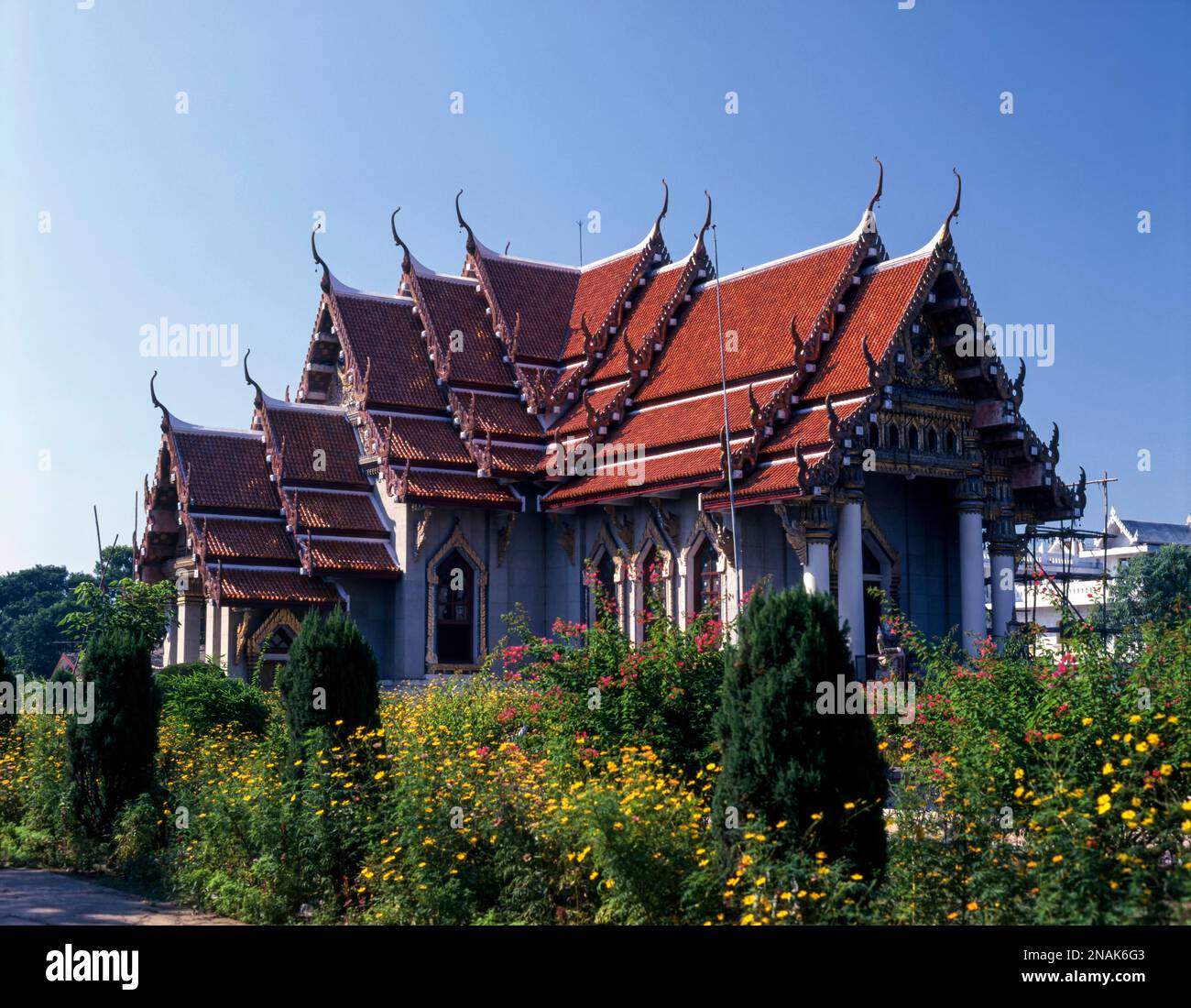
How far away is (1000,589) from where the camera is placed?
33.2 meters

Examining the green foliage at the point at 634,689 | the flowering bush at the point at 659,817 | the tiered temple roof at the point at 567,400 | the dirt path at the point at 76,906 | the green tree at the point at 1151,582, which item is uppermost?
the tiered temple roof at the point at 567,400

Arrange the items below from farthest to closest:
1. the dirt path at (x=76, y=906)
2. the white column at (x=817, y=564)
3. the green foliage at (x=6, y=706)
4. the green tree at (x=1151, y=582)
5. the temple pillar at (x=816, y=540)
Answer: the green tree at (x=1151, y=582)
the temple pillar at (x=816, y=540)
the white column at (x=817, y=564)
the green foliage at (x=6, y=706)
the dirt path at (x=76, y=906)

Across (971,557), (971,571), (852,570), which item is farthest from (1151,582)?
(852,570)

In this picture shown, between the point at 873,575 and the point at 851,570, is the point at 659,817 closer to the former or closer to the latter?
the point at 851,570

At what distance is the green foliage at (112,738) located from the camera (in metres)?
19.1

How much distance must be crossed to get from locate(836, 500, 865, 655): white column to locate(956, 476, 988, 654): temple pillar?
11.0 ft

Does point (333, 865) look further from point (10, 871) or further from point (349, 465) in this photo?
point (349, 465)

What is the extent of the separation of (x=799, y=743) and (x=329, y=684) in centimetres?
732

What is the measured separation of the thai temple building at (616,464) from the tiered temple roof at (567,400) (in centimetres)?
7

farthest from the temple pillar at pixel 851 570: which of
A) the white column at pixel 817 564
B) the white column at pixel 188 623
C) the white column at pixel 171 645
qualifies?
the white column at pixel 171 645

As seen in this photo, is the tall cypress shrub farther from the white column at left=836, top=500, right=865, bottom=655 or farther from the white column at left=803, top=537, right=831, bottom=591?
the white column at left=836, top=500, right=865, bottom=655

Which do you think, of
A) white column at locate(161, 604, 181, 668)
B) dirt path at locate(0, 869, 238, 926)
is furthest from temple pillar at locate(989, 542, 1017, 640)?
dirt path at locate(0, 869, 238, 926)

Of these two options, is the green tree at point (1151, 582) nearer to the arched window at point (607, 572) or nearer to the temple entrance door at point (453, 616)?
the arched window at point (607, 572)

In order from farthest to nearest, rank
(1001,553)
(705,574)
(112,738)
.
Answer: (1001,553) → (705,574) → (112,738)
